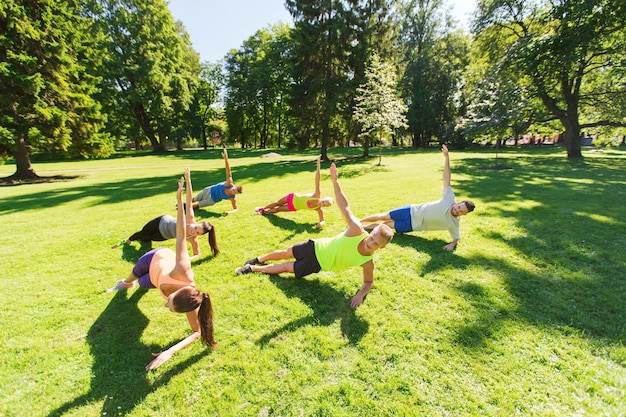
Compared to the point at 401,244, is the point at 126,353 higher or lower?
lower

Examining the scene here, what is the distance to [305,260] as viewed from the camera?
461cm

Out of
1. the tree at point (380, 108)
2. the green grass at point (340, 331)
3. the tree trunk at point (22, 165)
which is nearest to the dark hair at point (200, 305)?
the green grass at point (340, 331)

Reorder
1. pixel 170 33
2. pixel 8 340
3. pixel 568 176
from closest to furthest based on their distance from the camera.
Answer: pixel 8 340, pixel 568 176, pixel 170 33

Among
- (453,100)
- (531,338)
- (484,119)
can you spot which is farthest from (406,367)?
(453,100)

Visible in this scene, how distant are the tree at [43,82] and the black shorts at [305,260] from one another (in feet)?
59.8

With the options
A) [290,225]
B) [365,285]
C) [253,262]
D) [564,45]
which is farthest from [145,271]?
[564,45]

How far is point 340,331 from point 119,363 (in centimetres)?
274

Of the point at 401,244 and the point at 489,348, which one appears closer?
the point at 489,348

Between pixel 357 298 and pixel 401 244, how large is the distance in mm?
2412

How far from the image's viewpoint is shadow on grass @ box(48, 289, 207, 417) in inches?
113

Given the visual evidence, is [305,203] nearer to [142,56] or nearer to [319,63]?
[319,63]

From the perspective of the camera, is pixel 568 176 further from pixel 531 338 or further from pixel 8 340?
pixel 8 340

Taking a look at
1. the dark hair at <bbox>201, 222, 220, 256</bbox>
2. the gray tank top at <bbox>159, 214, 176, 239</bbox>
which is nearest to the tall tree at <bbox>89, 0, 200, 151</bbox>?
the gray tank top at <bbox>159, 214, 176, 239</bbox>

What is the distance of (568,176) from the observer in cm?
1386
